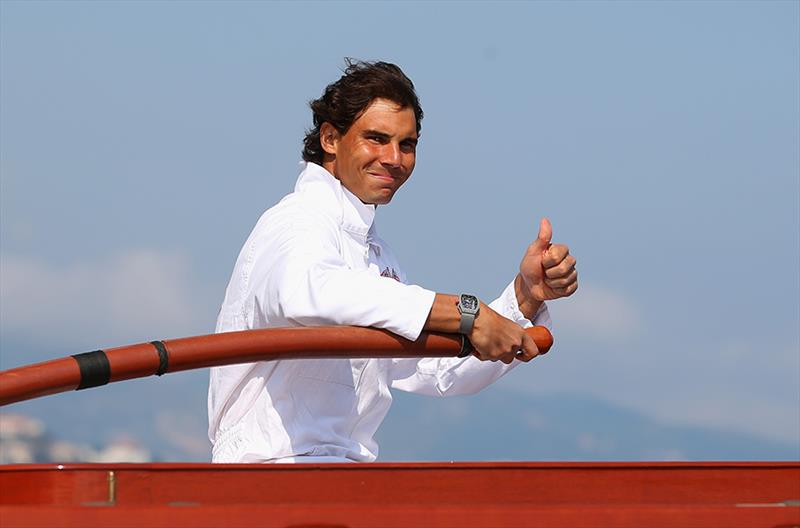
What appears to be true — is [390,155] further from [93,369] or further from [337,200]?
[93,369]

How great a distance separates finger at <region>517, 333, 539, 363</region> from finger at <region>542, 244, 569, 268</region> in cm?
52

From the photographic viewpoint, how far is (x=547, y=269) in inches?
199

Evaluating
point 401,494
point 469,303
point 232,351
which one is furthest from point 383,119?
point 401,494

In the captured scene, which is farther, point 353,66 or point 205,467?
point 353,66

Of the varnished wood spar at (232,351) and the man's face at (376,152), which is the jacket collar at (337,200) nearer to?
the man's face at (376,152)

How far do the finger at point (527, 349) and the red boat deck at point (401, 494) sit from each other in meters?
0.56

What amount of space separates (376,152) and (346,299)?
1054mm

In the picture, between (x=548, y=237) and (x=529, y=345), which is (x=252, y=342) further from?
(x=548, y=237)

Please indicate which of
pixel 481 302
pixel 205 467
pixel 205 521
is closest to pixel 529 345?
pixel 481 302

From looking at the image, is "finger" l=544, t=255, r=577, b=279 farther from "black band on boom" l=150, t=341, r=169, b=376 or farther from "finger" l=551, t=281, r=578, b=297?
"black band on boom" l=150, t=341, r=169, b=376

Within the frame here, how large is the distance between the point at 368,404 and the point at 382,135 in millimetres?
947

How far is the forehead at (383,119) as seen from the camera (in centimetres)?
527

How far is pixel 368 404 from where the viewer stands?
200 inches

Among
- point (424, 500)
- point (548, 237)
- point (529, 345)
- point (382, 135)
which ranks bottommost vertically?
point (424, 500)
